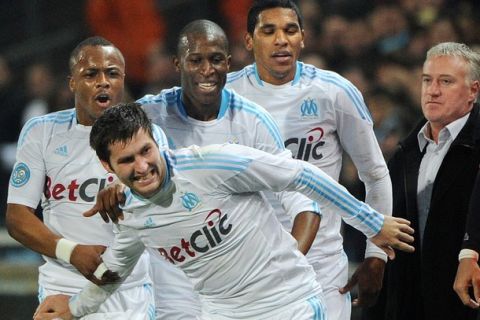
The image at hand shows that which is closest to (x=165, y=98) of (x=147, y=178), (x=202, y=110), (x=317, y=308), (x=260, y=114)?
(x=202, y=110)

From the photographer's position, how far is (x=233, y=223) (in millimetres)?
4102

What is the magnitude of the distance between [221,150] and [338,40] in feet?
15.4

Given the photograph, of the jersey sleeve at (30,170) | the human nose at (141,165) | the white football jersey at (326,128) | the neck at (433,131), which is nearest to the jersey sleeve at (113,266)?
the human nose at (141,165)

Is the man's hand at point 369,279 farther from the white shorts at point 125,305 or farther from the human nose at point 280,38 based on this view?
the human nose at point 280,38

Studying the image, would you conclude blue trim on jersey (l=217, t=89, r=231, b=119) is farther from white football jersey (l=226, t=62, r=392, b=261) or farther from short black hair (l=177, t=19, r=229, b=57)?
white football jersey (l=226, t=62, r=392, b=261)

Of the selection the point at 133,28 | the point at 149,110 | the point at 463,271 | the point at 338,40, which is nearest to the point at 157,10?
the point at 133,28

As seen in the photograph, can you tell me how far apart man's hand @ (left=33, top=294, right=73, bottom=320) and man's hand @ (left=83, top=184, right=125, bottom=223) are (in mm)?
399

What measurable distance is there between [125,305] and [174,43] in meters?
4.51

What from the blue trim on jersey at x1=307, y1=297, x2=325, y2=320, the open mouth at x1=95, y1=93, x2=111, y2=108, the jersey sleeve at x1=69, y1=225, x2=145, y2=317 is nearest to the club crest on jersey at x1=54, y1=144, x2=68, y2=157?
the open mouth at x1=95, y1=93, x2=111, y2=108

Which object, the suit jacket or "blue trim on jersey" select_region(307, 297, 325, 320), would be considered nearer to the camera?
"blue trim on jersey" select_region(307, 297, 325, 320)

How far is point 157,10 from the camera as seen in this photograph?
30.1 feet

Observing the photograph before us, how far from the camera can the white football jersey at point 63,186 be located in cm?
483

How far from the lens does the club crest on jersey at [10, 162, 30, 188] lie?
15.9 feet

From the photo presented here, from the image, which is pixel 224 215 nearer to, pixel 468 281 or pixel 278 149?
pixel 278 149
